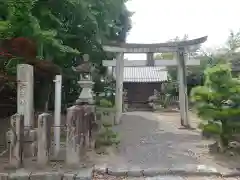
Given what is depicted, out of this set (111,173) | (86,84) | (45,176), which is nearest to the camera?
(45,176)

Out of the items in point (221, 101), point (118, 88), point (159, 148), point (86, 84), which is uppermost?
point (118, 88)

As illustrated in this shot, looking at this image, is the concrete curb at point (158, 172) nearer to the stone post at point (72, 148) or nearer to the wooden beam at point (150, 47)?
the stone post at point (72, 148)

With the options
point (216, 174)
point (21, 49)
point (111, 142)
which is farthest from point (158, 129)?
point (21, 49)

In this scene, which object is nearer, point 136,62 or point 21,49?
point 21,49

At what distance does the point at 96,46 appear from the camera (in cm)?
1322

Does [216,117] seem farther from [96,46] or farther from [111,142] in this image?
[96,46]

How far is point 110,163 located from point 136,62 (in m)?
10.9

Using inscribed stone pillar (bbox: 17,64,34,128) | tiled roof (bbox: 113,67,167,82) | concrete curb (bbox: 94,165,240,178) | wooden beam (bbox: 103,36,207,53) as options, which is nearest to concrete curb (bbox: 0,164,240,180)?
concrete curb (bbox: 94,165,240,178)

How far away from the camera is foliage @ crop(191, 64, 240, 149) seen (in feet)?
23.5

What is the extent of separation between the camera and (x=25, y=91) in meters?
7.41

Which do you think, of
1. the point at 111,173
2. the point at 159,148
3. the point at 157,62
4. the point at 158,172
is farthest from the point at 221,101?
the point at 157,62

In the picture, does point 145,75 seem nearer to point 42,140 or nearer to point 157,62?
point 157,62

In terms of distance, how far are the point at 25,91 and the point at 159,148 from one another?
14.3 feet

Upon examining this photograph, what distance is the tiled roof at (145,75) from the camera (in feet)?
83.1
